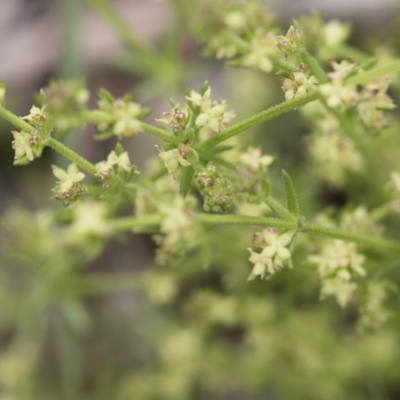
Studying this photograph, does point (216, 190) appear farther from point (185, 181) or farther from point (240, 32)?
point (240, 32)

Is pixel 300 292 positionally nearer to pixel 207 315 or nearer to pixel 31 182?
pixel 207 315

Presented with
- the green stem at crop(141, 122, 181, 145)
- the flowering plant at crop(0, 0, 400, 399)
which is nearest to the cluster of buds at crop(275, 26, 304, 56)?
the flowering plant at crop(0, 0, 400, 399)

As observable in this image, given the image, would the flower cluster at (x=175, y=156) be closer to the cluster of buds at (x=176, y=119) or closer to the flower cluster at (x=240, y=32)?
the cluster of buds at (x=176, y=119)

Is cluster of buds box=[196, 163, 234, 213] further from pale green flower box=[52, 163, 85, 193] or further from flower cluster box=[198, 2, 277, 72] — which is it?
flower cluster box=[198, 2, 277, 72]

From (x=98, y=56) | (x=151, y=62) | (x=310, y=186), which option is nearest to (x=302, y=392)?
(x=310, y=186)

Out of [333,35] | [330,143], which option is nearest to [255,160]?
[330,143]

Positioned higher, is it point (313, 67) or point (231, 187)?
point (313, 67)
